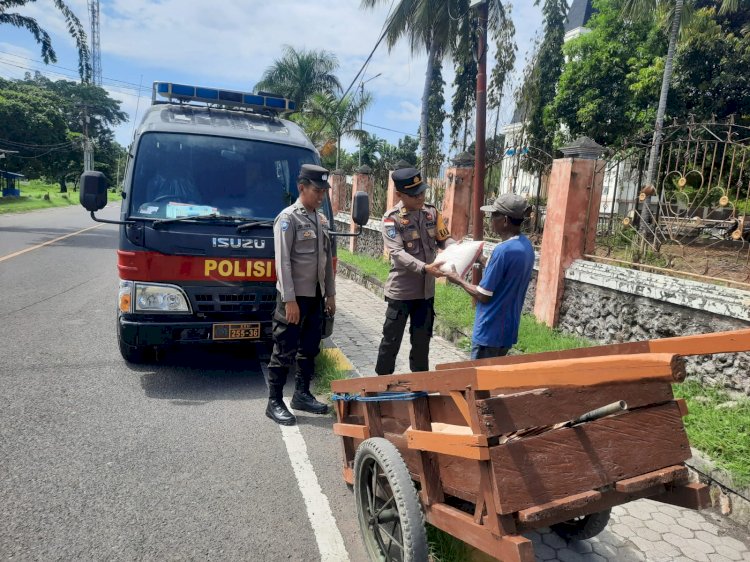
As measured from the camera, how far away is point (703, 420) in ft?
12.0

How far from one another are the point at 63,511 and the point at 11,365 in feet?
8.77

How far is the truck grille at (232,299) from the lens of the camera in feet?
14.3

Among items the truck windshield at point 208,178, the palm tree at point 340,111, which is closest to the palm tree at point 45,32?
the palm tree at point 340,111

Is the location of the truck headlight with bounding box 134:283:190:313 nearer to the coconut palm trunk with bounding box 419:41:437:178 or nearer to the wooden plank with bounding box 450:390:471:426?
the wooden plank with bounding box 450:390:471:426

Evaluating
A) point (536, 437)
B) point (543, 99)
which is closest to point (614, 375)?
point (536, 437)

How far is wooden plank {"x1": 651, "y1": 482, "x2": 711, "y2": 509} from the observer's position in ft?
5.88

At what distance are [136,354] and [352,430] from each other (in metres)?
3.10

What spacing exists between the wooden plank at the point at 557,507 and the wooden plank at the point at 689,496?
34 cm

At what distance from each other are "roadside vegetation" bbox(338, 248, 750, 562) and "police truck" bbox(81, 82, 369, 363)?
2287 mm

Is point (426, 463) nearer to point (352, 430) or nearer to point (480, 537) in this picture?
point (480, 537)

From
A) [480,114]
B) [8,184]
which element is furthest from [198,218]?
[8,184]

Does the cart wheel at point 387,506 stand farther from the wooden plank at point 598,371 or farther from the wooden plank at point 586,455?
the wooden plank at point 598,371

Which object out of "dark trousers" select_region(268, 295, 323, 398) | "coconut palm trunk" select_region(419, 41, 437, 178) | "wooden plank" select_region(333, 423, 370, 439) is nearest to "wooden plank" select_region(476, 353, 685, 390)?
"wooden plank" select_region(333, 423, 370, 439)

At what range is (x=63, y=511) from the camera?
2666mm
